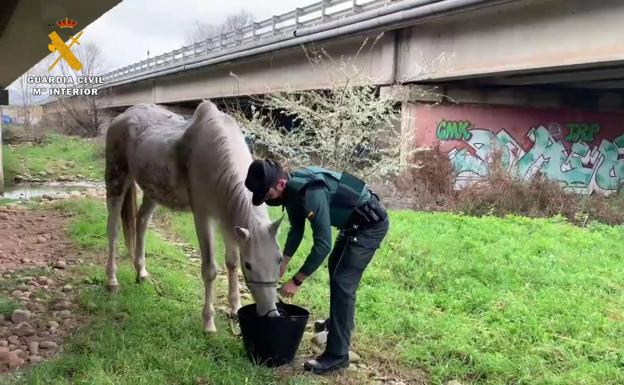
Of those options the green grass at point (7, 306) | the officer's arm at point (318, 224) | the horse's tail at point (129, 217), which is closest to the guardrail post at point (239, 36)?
the horse's tail at point (129, 217)

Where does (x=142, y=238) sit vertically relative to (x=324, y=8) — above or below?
below

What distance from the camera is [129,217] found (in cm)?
631

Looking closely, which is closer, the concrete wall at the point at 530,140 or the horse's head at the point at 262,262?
the horse's head at the point at 262,262

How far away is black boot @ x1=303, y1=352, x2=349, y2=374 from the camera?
4.02 meters

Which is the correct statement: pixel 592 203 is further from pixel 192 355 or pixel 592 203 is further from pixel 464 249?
pixel 192 355

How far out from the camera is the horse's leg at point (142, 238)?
6047 millimetres

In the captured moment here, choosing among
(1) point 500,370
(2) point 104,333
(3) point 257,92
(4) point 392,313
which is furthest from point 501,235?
(3) point 257,92

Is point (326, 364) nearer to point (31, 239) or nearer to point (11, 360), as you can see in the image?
point (11, 360)

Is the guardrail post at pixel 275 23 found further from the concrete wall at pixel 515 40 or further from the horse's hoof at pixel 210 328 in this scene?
the horse's hoof at pixel 210 328

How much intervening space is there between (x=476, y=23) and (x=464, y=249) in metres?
7.47

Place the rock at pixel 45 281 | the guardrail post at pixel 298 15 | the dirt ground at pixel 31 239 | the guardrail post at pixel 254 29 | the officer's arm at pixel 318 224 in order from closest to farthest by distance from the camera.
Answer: the officer's arm at pixel 318 224, the rock at pixel 45 281, the dirt ground at pixel 31 239, the guardrail post at pixel 298 15, the guardrail post at pixel 254 29

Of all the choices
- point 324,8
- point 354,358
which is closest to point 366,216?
point 354,358

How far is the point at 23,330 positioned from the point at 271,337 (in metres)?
2.27

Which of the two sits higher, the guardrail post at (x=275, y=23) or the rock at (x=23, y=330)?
the guardrail post at (x=275, y=23)
